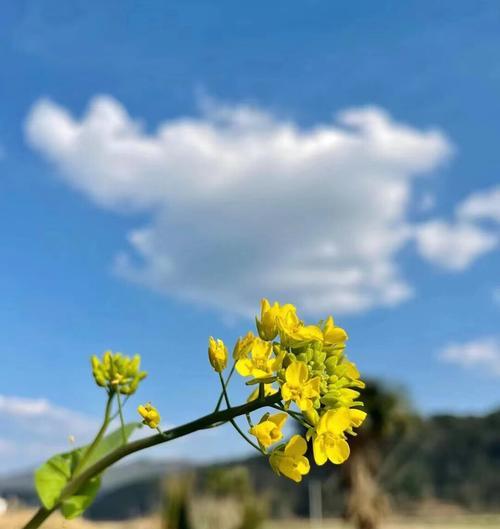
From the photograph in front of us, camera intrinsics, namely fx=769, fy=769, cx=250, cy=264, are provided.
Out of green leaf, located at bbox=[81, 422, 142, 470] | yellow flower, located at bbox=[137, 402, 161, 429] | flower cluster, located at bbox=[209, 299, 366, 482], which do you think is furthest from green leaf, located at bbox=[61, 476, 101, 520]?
flower cluster, located at bbox=[209, 299, 366, 482]

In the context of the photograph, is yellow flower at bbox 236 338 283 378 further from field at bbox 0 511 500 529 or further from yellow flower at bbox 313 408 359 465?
field at bbox 0 511 500 529

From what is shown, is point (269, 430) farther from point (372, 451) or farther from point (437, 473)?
point (437, 473)

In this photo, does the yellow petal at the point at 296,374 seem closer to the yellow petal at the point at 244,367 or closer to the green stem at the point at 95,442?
the yellow petal at the point at 244,367

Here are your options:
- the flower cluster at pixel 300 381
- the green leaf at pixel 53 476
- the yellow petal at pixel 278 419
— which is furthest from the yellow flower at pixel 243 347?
the green leaf at pixel 53 476

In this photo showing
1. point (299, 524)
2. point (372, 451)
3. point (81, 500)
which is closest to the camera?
point (81, 500)

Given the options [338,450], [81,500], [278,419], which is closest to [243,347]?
[278,419]

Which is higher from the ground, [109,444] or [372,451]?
[372,451]

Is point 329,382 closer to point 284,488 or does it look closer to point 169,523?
point 169,523
